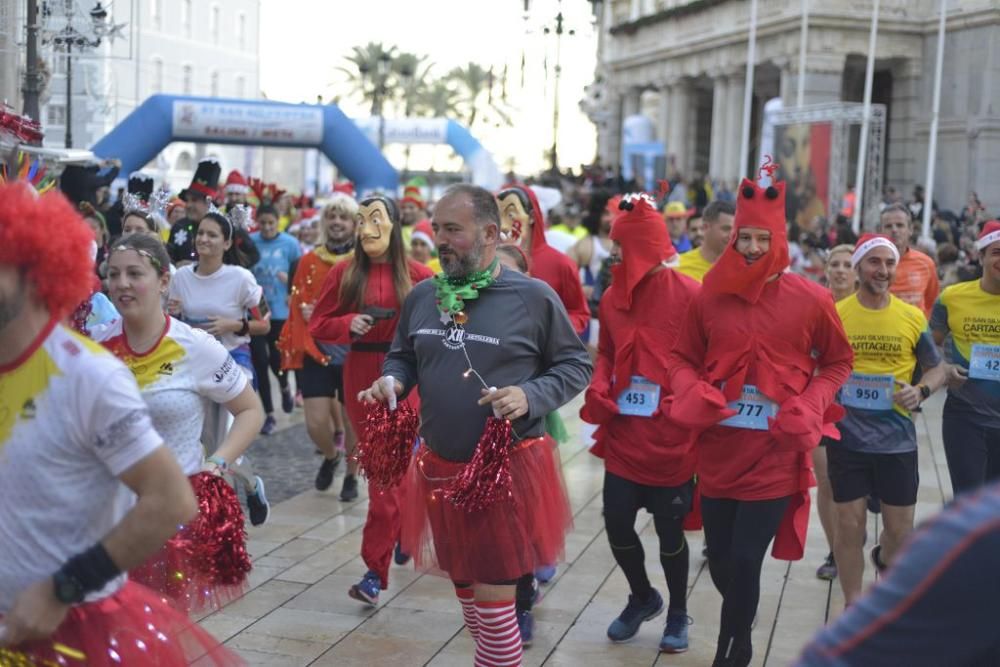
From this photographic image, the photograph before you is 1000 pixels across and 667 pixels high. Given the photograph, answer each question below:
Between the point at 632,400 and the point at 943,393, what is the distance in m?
10.3

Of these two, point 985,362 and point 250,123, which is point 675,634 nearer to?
point 985,362

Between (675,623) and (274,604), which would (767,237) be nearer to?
(675,623)

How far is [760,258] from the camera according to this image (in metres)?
5.38

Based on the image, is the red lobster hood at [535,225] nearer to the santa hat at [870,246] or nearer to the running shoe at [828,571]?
the santa hat at [870,246]

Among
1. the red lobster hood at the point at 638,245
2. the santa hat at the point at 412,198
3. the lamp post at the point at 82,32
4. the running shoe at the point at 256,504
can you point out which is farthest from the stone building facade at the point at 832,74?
the running shoe at the point at 256,504

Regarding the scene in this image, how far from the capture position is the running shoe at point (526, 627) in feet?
A: 20.5

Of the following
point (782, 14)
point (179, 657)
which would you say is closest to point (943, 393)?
point (179, 657)

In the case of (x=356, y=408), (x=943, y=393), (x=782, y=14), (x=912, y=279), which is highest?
(x=782, y=14)

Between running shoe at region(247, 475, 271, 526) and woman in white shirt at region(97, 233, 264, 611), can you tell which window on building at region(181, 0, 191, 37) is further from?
running shoe at region(247, 475, 271, 526)

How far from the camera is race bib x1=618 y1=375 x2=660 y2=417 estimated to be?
625 cm

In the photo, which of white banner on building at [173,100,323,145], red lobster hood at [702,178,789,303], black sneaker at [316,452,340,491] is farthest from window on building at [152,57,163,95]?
red lobster hood at [702,178,789,303]

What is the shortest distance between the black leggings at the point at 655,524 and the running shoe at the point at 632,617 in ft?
0.46

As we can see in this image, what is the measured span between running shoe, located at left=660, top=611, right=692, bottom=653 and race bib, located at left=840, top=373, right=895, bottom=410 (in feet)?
4.20

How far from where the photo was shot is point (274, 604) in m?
6.73
